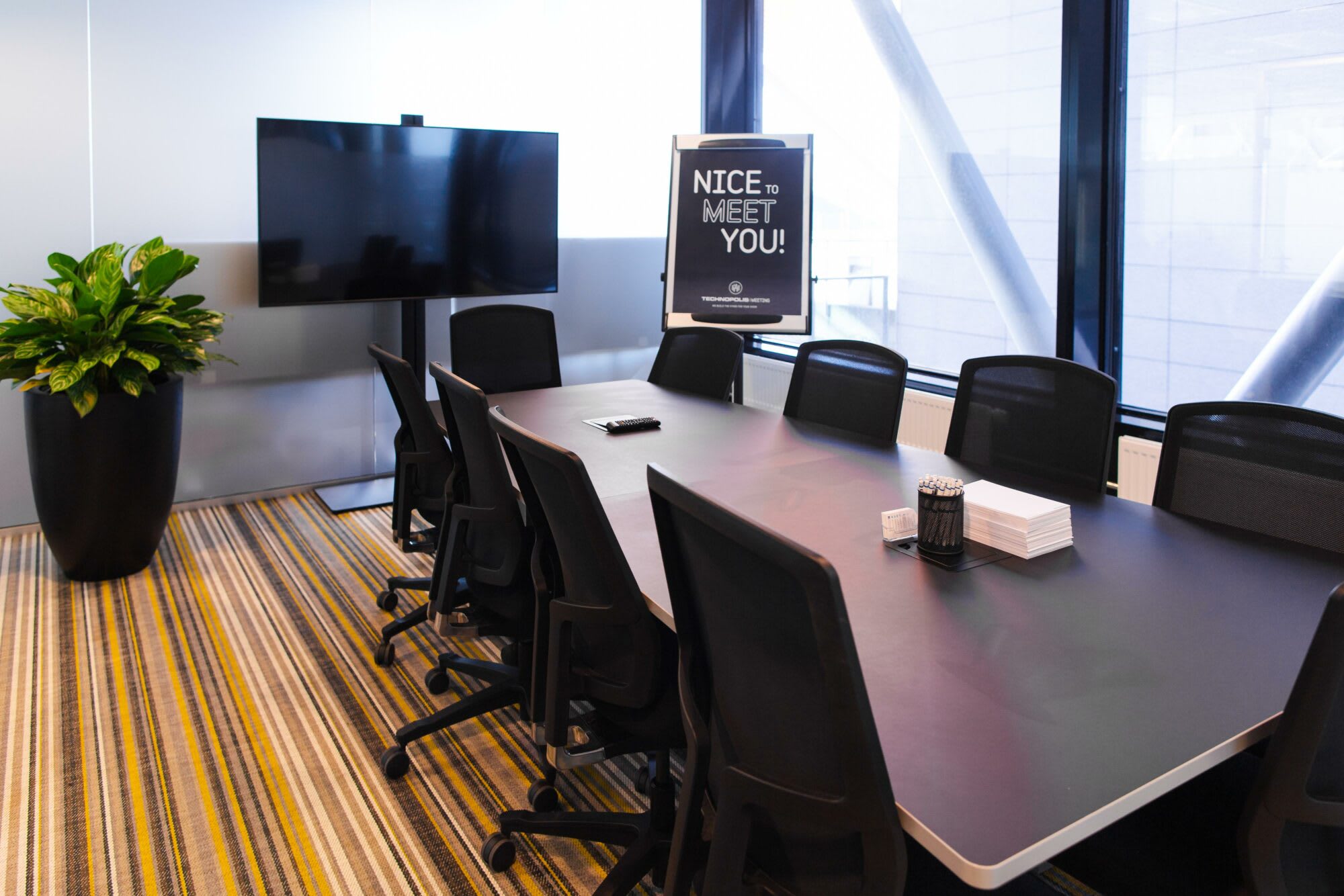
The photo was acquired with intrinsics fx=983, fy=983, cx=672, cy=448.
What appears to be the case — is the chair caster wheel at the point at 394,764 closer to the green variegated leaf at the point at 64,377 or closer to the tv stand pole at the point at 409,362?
the green variegated leaf at the point at 64,377

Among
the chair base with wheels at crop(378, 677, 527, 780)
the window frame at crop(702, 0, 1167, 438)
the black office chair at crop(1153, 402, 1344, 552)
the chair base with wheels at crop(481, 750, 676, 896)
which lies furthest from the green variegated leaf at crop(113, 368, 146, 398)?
the window frame at crop(702, 0, 1167, 438)

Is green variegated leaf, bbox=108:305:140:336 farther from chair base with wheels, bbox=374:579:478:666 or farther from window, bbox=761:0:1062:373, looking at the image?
window, bbox=761:0:1062:373

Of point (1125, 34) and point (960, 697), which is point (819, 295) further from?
point (960, 697)

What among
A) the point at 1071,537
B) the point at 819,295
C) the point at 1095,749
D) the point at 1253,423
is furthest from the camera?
the point at 819,295

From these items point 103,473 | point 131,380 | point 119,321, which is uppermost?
point 119,321

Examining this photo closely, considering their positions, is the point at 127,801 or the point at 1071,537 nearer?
the point at 1071,537

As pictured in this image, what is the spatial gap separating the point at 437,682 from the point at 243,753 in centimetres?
63

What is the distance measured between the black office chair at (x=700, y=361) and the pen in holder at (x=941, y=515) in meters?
2.10

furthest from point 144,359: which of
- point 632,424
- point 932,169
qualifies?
point 932,169

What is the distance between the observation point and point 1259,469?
7.66ft

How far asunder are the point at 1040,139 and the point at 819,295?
73.8 inches

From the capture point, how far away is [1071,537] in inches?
87.1

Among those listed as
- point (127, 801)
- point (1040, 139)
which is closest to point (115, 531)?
point (127, 801)

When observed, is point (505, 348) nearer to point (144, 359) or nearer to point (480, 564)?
point (144, 359)
